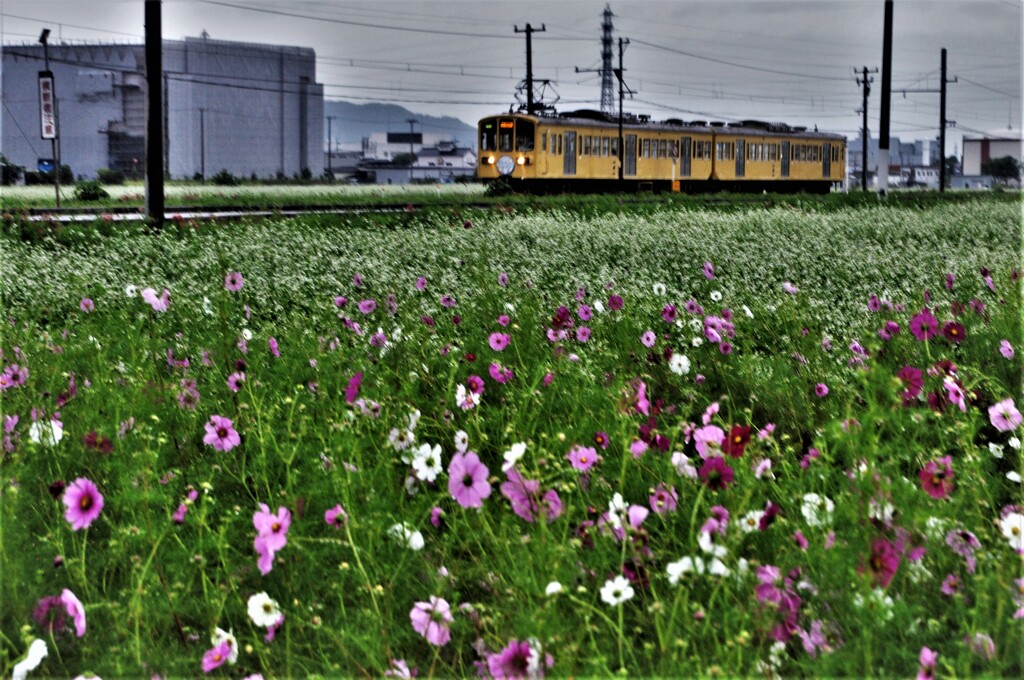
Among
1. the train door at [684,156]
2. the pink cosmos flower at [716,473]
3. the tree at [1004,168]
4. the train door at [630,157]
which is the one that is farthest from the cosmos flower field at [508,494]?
the tree at [1004,168]

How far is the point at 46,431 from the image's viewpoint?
361cm

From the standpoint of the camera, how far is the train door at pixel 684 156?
3278 cm

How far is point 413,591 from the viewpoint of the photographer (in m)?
3.04

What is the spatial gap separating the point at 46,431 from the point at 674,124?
101 ft

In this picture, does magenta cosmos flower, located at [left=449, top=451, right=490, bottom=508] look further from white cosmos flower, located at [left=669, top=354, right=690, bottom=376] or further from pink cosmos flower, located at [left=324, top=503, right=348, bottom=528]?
white cosmos flower, located at [left=669, top=354, right=690, bottom=376]

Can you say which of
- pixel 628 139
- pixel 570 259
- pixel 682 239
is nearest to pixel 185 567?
pixel 570 259

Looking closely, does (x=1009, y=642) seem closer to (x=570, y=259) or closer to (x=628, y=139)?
(x=570, y=259)

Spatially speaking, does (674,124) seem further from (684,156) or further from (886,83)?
(886,83)

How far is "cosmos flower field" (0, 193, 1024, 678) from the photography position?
242 cm

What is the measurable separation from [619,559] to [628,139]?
2858 centimetres

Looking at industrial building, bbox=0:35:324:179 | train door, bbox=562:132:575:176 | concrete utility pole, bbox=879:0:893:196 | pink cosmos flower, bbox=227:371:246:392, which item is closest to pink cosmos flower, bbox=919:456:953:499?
pink cosmos flower, bbox=227:371:246:392

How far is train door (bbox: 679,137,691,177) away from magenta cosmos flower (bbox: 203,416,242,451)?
30146 millimetres

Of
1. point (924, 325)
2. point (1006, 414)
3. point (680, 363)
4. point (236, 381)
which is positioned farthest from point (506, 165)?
point (1006, 414)

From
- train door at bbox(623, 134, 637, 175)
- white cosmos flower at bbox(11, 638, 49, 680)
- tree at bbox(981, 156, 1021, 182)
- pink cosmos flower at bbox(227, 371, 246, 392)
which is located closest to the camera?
white cosmos flower at bbox(11, 638, 49, 680)
